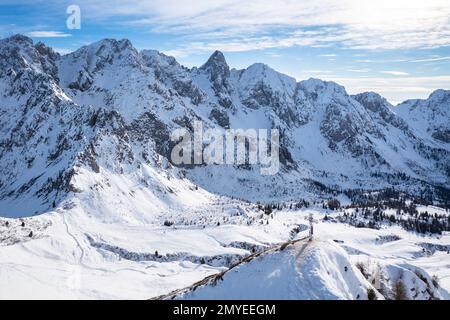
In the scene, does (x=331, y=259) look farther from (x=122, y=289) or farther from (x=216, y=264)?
(x=216, y=264)

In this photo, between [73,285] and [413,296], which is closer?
[413,296]

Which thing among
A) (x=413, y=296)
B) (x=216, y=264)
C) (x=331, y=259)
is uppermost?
(x=331, y=259)
